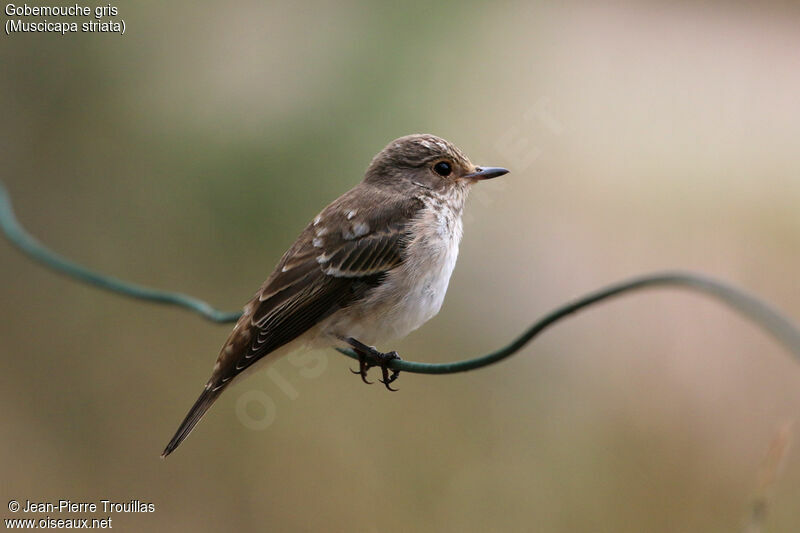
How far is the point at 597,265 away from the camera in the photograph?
266 inches

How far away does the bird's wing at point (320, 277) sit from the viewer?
3809 millimetres

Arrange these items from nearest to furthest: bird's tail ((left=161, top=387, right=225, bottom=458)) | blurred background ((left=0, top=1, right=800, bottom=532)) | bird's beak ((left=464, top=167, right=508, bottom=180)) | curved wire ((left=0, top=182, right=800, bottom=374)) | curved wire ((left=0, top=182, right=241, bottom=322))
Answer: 1. curved wire ((left=0, top=182, right=800, bottom=374))
2. curved wire ((left=0, top=182, right=241, bottom=322))
3. bird's tail ((left=161, top=387, right=225, bottom=458))
4. bird's beak ((left=464, top=167, right=508, bottom=180))
5. blurred background ((left=0, top=1, right=800, bottom=532))

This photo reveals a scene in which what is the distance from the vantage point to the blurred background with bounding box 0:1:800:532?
5.49 m

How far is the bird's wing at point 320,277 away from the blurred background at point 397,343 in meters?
1.63

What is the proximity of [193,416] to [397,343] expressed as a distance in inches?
87.0

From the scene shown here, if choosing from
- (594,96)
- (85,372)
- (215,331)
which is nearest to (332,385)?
(215,331)

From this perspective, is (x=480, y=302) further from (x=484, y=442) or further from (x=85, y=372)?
(x=85, y=372)

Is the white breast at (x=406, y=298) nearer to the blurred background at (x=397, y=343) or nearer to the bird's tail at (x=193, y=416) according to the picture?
the bird's tail at (x=193, y=416)

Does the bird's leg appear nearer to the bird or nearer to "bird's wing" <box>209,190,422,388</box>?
the bird

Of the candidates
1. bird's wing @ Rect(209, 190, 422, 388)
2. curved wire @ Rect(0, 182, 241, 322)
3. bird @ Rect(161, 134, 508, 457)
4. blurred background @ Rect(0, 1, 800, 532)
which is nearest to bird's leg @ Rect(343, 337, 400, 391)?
bird @ Rect(161, 134, 508, 457)

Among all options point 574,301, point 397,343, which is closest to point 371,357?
point 574,301

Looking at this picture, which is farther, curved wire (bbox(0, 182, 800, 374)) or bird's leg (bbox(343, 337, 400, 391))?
bird's leg (bbox(343, 337, 400, 391))

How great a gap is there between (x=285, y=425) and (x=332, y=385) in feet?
1.26

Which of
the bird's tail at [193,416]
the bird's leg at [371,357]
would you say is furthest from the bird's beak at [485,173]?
the bird's tail at [193,416]
